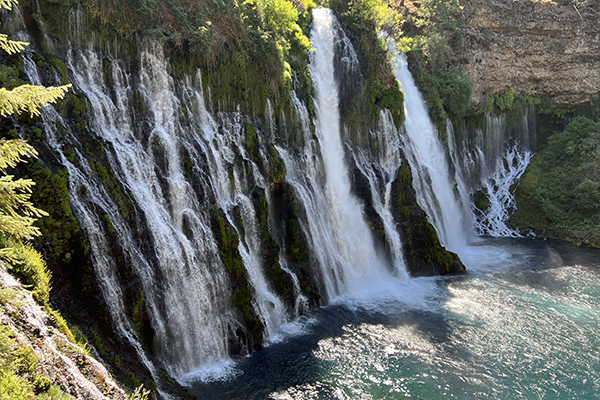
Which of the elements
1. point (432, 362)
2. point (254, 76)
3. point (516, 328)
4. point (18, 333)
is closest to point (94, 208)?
point (18, 333)

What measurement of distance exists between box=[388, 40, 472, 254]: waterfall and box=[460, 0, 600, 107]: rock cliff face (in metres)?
7.33

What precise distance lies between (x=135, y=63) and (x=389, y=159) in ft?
47.7

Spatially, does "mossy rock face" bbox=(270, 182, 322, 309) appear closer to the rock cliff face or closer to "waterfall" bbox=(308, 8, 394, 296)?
"waterfall" bbox=(308, 8, 394, 296)

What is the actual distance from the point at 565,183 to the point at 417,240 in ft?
53.2

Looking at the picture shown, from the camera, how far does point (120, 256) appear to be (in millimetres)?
12508

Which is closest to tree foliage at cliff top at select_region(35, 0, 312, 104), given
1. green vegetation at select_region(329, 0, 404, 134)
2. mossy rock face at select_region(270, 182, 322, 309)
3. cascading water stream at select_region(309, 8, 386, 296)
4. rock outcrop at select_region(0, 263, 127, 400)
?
cascading water stream at select_region(309, 8, 386, 296)

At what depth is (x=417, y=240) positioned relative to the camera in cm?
2362

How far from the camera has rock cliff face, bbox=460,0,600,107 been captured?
3372 centimetres

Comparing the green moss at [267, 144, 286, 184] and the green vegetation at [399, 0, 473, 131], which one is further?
the green vegetation at [399, 0, 473, 131]

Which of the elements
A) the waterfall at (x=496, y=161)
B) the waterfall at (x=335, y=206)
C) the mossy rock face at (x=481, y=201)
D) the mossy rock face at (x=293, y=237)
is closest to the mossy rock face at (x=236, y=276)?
the mossy rock face at (x=293, y=237)

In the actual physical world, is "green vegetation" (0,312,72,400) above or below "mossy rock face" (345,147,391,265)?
below

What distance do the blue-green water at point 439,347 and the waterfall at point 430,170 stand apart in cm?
540

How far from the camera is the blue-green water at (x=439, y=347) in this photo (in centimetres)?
1324

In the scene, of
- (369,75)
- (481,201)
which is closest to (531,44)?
(481,201)
